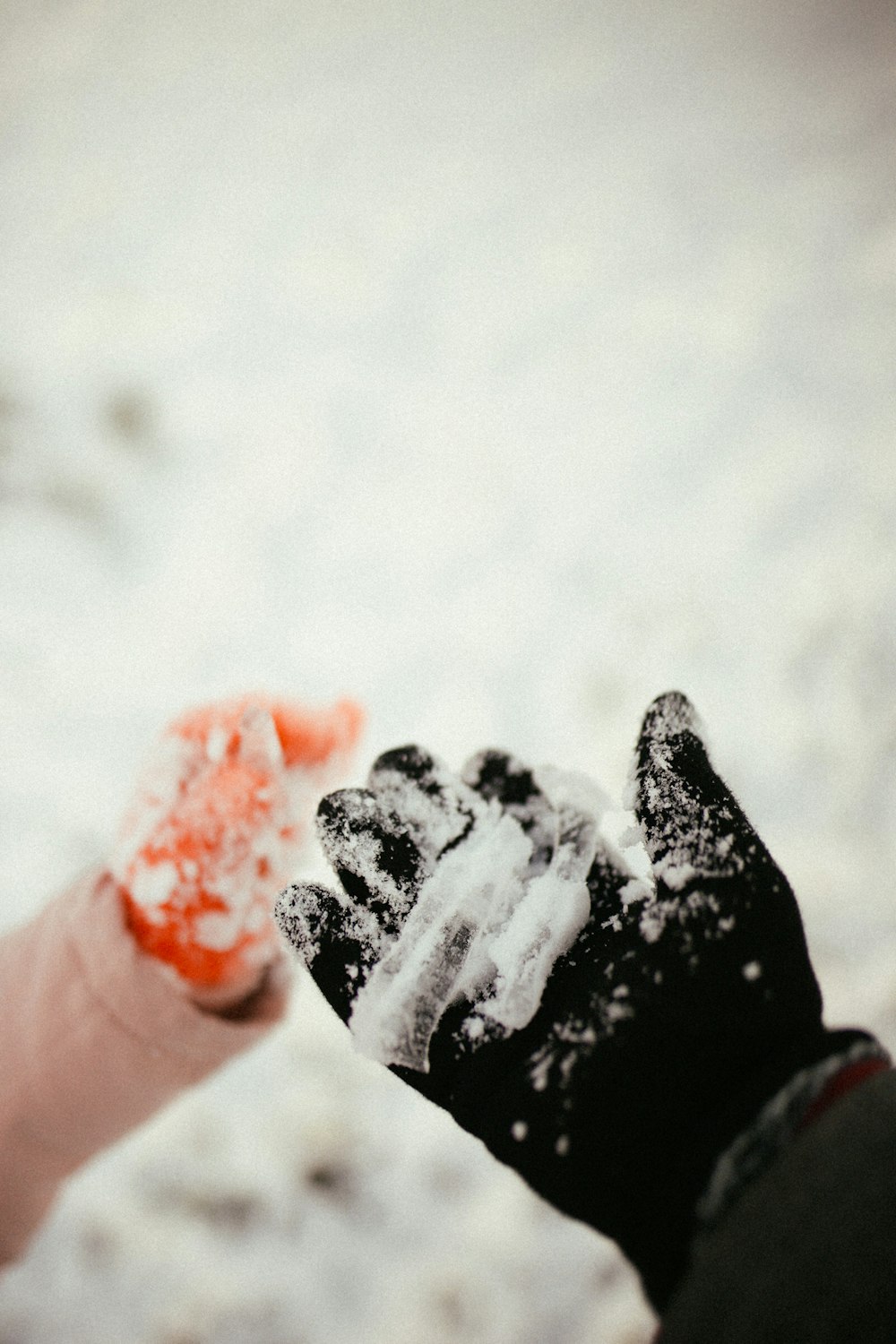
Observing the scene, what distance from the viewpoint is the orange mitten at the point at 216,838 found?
83cm

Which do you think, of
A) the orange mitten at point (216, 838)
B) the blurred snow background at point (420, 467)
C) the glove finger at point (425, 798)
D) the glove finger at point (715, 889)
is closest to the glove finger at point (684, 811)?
the glove finger at point (715, 889)

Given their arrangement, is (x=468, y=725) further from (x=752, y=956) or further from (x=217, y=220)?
(x=217, y=220)

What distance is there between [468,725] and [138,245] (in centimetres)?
122

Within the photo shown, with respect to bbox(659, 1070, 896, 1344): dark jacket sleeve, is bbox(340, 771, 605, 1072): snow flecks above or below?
above

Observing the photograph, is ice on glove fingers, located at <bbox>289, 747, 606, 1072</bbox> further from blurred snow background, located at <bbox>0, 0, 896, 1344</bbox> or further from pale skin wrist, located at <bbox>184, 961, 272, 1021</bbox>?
blurred snow background, located at <bbox>0, 0, 896, 1344</bbox>

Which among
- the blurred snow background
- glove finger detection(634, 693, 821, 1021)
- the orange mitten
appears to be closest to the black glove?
glove finger detection(634, 693, 821, 1021)

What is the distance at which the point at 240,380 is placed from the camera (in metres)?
1.47

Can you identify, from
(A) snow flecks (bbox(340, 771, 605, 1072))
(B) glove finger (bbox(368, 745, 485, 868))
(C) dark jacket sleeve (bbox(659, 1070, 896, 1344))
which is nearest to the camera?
(C) dark jacket sleeve (bbox(659, 1070, 896, 1344))

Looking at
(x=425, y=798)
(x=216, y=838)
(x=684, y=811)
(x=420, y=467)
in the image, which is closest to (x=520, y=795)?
(x=425, y=798)

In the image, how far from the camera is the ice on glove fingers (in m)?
0.70

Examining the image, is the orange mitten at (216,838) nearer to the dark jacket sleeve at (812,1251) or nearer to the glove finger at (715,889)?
the glove finger at (715,889)

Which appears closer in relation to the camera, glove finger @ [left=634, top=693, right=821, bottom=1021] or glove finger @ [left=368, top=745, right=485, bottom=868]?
glove finger @ [left=634, top=693, right=821, bottom=1021]

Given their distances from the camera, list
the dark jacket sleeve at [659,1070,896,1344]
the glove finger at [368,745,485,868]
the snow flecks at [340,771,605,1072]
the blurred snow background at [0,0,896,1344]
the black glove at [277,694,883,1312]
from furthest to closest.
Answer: the blurred snow background at [0,0,896,1344] < the glove finger at [368,745,485,868] < the snow flecks at [340,771,605,1072] < the black glove at [277,694,883,1312] < the dark jacket sleeve at [659,1070,896,1344]

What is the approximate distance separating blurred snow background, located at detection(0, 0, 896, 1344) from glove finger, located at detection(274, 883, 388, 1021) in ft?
1.75
